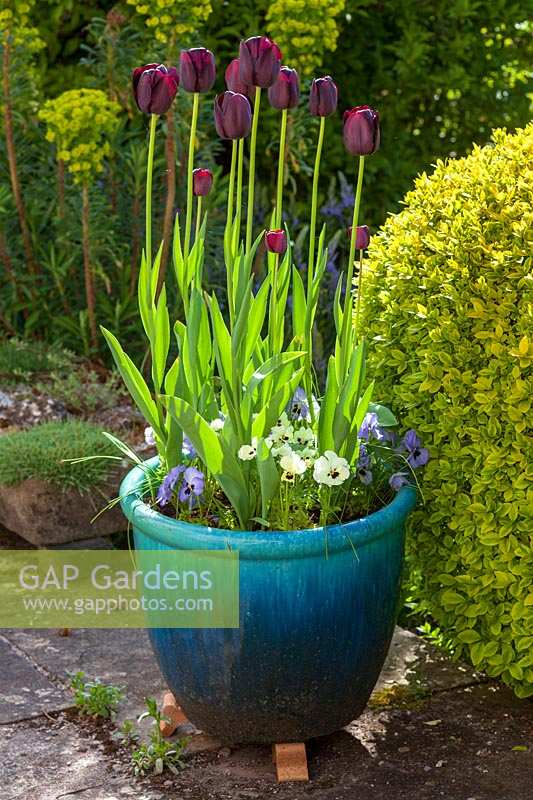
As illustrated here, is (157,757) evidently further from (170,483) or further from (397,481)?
(397,481)

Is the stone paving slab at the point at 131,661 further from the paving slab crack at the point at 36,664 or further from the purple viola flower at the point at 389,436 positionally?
the purple viola flower at the point at 389,436

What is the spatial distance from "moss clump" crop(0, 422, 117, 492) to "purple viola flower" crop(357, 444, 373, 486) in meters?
1.44

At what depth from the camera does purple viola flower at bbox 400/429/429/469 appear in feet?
10.6

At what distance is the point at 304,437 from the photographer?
308 cm

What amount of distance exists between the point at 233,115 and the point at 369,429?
0.90 meters

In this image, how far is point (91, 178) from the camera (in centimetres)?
509

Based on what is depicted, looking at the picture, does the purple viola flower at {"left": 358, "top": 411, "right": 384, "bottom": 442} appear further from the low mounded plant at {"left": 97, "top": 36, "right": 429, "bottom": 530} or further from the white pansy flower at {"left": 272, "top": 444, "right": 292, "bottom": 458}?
the white pansy flower at {"left": 272, "top": 444, "right": 292, "bottom": 458}

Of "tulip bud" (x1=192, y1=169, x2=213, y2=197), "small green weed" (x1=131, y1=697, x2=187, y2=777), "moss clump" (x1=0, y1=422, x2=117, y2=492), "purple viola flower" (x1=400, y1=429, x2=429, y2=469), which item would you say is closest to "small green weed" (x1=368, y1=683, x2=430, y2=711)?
"small green weed" (x1=131, y1=697, x2=187, y2=777)

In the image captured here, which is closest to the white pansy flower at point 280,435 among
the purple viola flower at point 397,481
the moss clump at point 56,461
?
the purple viola flower at point 397,481

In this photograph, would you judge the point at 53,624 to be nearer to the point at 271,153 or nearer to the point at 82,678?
the point at 82,678

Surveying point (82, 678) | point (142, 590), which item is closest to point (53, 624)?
point (82, 678)

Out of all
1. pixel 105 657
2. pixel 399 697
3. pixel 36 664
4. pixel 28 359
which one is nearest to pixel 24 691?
pixel 36 664

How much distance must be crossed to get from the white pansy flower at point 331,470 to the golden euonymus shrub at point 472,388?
39cm

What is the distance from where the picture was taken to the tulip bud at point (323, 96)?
291 centimetres
